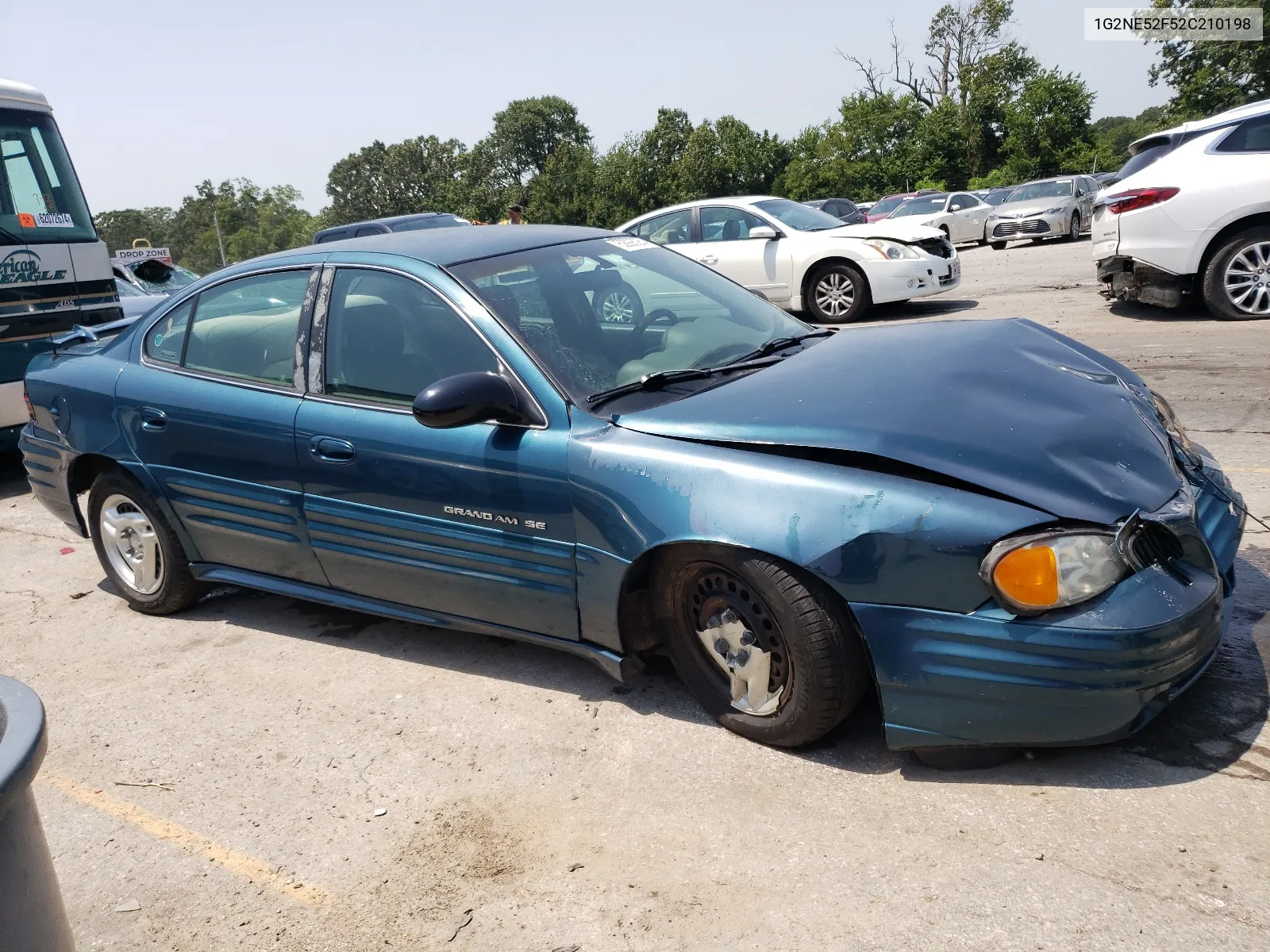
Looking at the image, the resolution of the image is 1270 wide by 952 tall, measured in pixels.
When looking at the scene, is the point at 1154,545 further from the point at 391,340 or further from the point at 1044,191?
the point at 1044,191

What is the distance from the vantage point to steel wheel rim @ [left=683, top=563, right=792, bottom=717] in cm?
293

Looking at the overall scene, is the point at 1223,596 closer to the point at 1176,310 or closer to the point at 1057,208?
the point at 1176,310

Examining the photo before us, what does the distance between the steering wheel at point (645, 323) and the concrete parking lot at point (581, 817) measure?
1.17 metres

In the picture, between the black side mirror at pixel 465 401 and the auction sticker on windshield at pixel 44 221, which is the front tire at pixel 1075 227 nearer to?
the auction sticker on windshield at pixel 44 221

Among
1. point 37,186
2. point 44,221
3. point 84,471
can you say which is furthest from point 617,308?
point 37,186

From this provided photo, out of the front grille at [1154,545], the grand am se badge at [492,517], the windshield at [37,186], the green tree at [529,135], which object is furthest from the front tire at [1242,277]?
the green tree at [529,135]

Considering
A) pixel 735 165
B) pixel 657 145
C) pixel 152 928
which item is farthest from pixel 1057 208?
pixel 657 145

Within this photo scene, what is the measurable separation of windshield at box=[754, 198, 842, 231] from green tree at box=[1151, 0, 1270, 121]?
3676 centimetres

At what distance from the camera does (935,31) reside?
63.1 m

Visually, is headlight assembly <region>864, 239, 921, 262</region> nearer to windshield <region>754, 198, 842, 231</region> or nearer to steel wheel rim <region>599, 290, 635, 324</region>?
windshield <region>754, 198, 842, 231</region>

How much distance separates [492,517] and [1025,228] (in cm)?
2311

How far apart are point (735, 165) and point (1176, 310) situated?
46509 millimetres

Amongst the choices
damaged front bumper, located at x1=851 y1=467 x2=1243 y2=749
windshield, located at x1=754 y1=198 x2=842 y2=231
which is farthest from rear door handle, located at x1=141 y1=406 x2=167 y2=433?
windshield, located at x1=754 y1=198 x2=842 y2=231

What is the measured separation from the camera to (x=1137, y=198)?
8766mm
